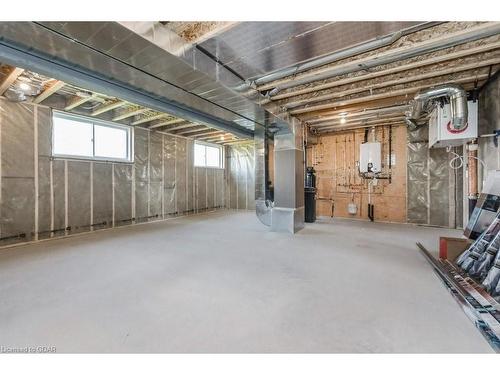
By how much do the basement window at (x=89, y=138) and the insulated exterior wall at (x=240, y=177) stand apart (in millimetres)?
3563

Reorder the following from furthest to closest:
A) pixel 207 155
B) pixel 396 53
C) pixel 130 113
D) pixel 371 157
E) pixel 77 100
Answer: pixel 207 155, pixel 371 157, pixel 130 113, pixel 77 100, pixel 396 53

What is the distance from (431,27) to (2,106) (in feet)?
19.0

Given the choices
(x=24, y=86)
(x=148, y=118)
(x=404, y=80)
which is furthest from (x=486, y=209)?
(x=24, y=86)

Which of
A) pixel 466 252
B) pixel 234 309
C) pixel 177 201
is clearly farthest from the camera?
pixel 177 201

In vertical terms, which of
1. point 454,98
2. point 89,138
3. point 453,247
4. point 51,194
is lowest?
point 453,247

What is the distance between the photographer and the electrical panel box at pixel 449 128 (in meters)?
3.31

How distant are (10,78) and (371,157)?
21.5ft

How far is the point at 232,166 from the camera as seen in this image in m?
8.09

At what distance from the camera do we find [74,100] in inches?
155

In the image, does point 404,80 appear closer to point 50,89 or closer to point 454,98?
point 454,98

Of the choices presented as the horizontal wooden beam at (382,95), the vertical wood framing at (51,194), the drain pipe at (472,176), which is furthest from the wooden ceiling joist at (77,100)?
the drain pipe at (472,176)

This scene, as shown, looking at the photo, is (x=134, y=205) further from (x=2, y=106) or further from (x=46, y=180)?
(x=2, y=106)
